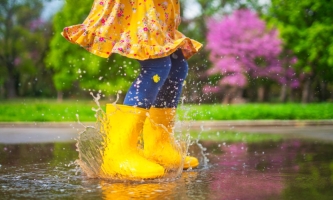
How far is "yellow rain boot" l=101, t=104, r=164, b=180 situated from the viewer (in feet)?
13.0

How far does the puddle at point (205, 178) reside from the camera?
11.4 ft

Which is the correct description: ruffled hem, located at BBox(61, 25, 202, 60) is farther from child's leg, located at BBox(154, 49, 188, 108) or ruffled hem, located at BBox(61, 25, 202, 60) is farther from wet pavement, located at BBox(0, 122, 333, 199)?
wet pavement, located at BBox(0, 122, 333, 199)

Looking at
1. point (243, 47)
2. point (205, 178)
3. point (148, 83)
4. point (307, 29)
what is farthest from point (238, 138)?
point (243, 47)

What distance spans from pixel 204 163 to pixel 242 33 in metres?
22.2

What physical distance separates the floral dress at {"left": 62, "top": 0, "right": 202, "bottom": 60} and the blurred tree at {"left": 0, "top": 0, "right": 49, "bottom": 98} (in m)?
32.6

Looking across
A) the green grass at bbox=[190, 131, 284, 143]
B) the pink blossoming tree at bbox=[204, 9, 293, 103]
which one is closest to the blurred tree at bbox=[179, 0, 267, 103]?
the pink blossoming tree at bbox=[204, 9, 293, 103]

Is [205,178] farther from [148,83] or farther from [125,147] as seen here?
[148,83]

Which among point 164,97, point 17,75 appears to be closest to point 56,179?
point 164,97

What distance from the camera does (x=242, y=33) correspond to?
1053 inches

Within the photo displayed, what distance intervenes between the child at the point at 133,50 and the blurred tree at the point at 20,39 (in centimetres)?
3262

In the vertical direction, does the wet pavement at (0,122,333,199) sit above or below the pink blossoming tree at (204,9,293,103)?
below

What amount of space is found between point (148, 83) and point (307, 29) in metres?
22.2

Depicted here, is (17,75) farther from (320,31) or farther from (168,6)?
(168,6)

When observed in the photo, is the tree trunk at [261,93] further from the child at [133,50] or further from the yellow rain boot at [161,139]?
the child at [133,50]
